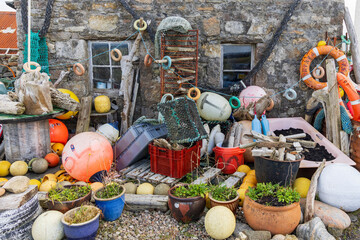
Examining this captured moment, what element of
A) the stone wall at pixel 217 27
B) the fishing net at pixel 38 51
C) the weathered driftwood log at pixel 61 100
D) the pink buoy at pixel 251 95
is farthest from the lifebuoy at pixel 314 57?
the fishing net at pixel 38 51

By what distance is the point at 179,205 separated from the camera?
3156 millimetres

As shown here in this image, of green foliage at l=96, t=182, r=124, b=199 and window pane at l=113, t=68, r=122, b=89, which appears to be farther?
window pane at l=113, t=68, r=122, b=89

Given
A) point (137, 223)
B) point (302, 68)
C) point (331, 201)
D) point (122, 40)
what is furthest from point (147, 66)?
point (331, 201)

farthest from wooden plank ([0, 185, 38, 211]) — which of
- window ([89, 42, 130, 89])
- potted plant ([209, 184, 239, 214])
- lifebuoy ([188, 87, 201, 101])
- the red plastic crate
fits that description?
window ([89, 42, 130, 89])

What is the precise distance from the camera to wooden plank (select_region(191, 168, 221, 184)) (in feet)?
13.1

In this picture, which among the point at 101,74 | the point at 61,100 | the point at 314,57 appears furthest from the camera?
the point at 101,74

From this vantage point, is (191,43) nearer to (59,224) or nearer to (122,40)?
(122,40)

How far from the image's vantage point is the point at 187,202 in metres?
3.14

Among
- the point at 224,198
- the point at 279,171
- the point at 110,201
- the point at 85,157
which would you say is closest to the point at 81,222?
the point at 110,201

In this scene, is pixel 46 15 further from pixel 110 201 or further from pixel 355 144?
pixel 355 144

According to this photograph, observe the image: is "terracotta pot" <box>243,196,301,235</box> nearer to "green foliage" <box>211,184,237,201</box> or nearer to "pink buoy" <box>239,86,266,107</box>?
"green foliage" <box>211,184,237,201</box>

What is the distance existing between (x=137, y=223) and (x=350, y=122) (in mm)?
3576

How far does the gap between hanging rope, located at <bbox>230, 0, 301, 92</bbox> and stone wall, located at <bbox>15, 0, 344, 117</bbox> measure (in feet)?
0.38

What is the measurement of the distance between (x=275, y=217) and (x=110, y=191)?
1.78 meters
